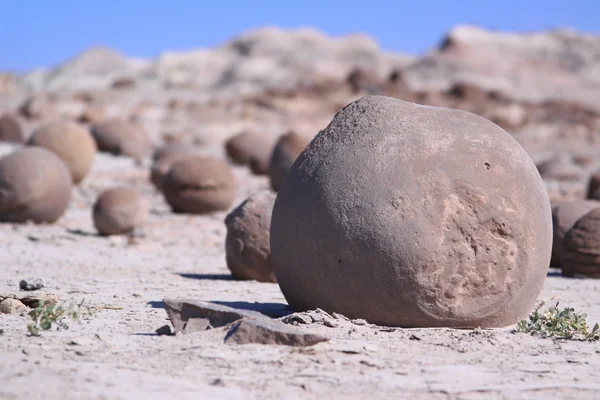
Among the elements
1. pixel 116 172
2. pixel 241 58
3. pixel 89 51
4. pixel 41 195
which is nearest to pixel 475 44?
pixel 241 58

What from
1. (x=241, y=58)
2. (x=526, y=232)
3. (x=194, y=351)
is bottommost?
(x=194, y=351)

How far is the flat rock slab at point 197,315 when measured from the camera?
535 centimetres

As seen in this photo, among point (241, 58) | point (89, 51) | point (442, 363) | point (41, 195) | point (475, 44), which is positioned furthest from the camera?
point (89, 51)

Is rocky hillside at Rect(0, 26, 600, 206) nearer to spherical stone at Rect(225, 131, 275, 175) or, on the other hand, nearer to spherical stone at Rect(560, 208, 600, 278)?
spherical stone at Rect(225, 131, 275, 175)

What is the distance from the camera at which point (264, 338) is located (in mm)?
5043

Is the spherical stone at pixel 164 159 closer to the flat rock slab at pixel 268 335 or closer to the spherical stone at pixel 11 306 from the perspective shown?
the spherical stone at pixel 11 306

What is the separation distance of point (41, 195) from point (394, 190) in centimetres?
788

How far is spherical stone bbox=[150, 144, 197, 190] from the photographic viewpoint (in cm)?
1716

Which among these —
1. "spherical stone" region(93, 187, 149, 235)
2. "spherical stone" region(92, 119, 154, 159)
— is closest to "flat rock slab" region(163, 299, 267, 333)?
"spherical stone" region(93, 187, 149, 235)

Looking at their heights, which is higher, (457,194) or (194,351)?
(457,194)

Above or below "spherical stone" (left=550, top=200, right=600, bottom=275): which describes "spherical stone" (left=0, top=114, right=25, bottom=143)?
above

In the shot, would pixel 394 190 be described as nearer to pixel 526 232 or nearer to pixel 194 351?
pixel 526 232

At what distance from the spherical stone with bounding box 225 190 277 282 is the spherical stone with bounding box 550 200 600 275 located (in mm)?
3517

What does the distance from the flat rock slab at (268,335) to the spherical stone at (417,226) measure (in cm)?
67
